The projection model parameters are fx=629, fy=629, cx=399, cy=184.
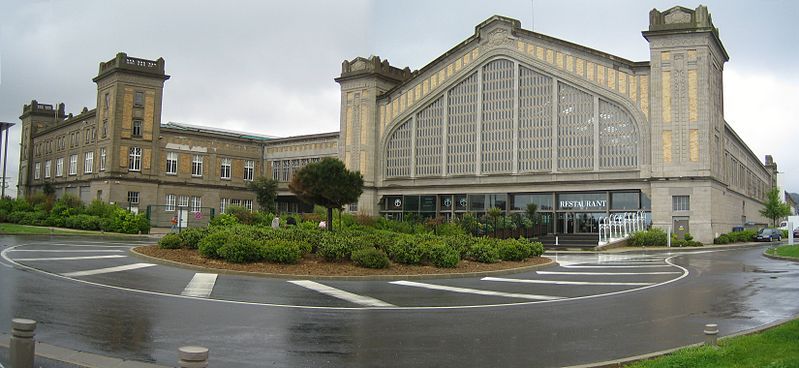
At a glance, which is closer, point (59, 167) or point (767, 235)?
point (767, 235)

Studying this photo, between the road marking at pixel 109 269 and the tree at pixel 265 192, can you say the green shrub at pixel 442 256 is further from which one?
the tree at pixel 265 192

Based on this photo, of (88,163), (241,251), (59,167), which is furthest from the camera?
(59,167)

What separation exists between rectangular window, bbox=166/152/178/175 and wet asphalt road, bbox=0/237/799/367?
47.4 m

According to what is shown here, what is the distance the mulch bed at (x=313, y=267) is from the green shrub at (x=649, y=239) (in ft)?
80.0

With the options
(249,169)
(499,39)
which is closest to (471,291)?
(499,39)

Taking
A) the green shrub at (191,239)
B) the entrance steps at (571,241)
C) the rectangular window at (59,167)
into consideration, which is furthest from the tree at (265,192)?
the green shrub at (191,239)

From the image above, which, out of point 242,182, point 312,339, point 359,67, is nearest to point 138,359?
point 312,339

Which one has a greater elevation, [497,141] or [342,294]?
[497,141]

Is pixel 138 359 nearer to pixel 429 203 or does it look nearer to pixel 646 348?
pixel 646 348

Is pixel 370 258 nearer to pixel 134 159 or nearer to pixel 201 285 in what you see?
pixel 201 285

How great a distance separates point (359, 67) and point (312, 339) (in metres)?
55.4

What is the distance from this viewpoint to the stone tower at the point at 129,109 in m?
59.4

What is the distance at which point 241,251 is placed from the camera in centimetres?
1866

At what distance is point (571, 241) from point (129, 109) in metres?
42.5
